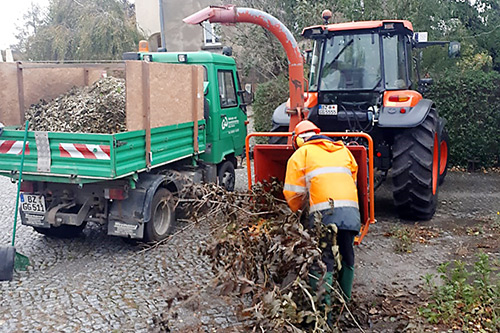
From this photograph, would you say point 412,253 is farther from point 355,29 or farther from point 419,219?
point 355,29

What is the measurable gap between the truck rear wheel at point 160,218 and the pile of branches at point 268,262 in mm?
1292

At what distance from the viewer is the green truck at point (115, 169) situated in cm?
534

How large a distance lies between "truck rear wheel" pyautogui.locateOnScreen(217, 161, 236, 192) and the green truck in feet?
3.25

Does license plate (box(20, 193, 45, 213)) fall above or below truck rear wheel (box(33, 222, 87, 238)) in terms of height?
above

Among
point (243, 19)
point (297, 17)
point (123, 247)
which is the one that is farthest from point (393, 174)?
point (297, 17)

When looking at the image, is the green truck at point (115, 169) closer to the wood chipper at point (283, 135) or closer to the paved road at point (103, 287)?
the paved road at point (103, 287)

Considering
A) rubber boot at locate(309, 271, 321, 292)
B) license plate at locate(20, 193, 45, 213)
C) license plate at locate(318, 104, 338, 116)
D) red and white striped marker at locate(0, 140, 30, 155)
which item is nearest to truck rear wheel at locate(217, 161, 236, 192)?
license plate at locate(318, 104, 338, 116)

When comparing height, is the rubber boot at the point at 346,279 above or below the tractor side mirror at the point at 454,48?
below

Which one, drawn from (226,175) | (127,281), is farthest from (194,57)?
(127,281)

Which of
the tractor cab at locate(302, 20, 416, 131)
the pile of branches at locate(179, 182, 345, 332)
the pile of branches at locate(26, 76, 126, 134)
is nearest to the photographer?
the pile of branches at locate(179, 182, 345, 332)

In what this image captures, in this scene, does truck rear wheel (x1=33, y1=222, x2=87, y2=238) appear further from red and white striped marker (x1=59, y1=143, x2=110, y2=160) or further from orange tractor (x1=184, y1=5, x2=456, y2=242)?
orange tractor (x1=184, y1=5, x2=456, y2=242)

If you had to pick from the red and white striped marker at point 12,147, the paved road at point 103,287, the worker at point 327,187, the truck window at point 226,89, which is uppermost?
the truck window at point 226,89

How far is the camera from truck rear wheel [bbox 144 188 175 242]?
594 centimetres

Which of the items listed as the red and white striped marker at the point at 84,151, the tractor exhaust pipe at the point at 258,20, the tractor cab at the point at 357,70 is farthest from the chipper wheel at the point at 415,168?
the red and white striped marker at the point at 84,151
